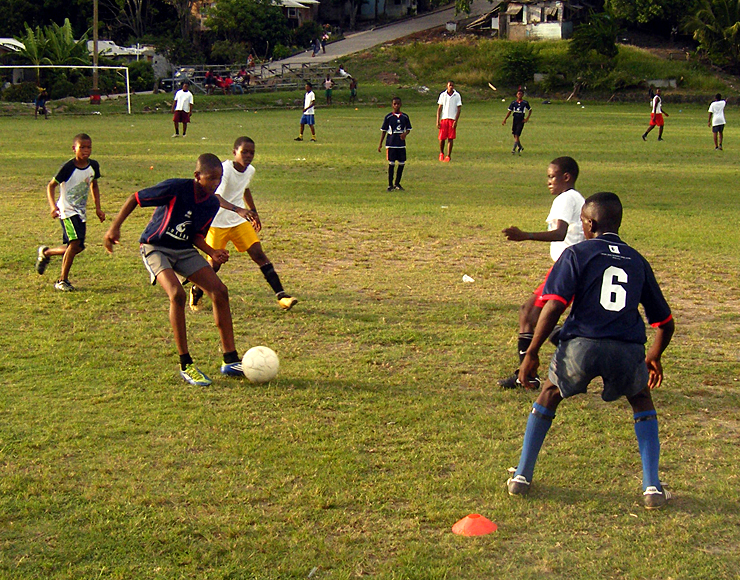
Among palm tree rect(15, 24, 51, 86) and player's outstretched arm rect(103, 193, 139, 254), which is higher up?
palm tree rect(15, 24, 51, 86)

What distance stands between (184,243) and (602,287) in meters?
3.52

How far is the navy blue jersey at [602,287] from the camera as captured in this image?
439 cm

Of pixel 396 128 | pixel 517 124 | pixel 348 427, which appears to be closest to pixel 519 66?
pixel 517 124

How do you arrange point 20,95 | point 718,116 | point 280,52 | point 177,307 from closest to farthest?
point 177,307
point 718,116
point 20,95
point 280,52

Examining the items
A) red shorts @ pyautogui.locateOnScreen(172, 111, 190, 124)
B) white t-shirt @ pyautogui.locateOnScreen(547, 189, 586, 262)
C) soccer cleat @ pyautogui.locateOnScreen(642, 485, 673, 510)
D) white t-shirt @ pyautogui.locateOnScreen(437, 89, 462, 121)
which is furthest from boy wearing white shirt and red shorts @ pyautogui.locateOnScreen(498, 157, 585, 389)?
red shorts @ pyautogui.locateOnScreen(172, 111, 190, 124)


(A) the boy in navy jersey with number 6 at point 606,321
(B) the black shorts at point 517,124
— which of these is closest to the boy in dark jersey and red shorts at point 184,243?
(A) the boy in navy jersey with number 6 at point 606,321

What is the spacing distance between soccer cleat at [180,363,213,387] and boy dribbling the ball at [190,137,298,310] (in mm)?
2047

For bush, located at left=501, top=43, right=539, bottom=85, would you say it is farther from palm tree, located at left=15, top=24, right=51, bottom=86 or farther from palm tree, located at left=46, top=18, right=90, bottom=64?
palm tree, located at left=15, top=24, right=51, bottom=86

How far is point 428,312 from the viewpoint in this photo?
8.57m

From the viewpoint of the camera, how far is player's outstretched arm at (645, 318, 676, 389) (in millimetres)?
4625

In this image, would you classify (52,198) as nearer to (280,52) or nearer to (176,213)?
(176,213)

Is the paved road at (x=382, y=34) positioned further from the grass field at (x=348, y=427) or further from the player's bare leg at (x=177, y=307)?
the player's bare leg at (x=177, y=307)

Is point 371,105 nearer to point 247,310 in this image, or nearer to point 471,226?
point 471,226

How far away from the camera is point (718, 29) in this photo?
5338cm
